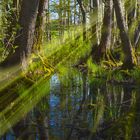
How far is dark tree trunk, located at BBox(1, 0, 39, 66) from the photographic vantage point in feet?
27.9

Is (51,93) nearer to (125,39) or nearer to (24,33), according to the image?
(24,33)

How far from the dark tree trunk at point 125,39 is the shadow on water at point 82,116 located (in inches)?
81.6

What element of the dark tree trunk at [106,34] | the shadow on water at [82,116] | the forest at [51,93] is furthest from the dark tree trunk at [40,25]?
the dark tree trunk at [106,34]

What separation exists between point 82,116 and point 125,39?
19.4ft

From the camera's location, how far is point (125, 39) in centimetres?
1216

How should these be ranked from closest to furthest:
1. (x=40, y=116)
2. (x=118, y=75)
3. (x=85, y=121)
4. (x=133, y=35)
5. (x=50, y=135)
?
(x=50, y=135), (x=85, y=121), (x=40, y=116), (x=118, y=75), (x=133, y=35)

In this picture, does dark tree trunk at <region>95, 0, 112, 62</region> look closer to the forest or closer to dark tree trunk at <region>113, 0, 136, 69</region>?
the forest

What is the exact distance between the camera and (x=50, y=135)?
5.57 m

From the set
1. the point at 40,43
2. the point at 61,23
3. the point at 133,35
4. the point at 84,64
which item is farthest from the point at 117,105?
the point at 61,23

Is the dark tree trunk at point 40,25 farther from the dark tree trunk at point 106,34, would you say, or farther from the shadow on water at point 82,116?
the dark tree trunk at point 106,34

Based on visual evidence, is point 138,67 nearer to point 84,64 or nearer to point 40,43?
point 40,43

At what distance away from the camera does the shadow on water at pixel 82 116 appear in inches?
214

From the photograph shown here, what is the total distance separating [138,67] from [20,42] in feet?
15.0

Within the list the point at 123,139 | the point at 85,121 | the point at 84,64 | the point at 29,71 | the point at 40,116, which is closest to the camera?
the point at 123,139
